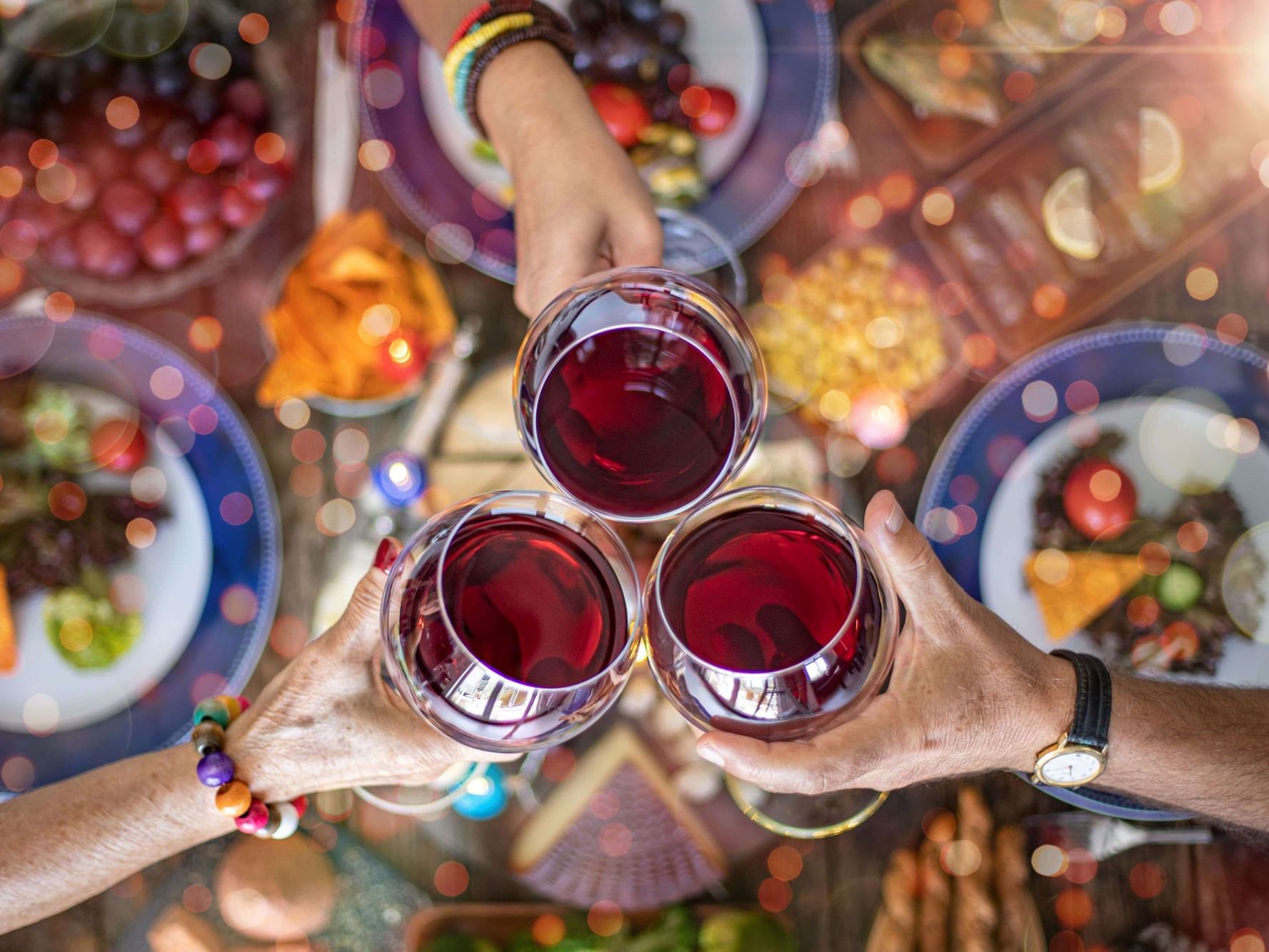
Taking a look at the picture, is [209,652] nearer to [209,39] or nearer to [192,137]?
[192,137]

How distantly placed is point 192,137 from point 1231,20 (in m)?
1.37

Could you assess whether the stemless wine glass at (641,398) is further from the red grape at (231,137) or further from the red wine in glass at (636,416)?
the red grape at (231,137)

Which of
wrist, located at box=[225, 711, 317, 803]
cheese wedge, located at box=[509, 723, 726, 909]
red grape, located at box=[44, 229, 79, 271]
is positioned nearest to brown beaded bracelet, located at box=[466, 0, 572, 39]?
red grape, located at box=[44, 229, 79, 271]

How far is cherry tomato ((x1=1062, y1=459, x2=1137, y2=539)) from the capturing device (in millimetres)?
1085

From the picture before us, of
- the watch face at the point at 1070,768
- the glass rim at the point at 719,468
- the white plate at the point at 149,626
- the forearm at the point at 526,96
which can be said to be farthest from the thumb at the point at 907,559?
the white plate at the point at 149,626

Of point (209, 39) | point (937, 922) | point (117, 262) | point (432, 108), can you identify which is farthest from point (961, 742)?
point (209, 39)

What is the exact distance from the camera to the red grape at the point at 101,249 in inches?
45.7

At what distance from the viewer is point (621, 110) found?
1119 mm

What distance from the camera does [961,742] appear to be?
815 mm

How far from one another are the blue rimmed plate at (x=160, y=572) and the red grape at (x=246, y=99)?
Result: 1.03 feet

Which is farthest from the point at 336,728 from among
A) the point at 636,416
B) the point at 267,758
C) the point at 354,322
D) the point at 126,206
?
the point at 126,206

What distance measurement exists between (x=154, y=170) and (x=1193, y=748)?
4.46ft

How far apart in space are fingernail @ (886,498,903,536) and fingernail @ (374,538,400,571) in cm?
40

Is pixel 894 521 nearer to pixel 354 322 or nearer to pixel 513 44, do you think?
pixel 513 44
